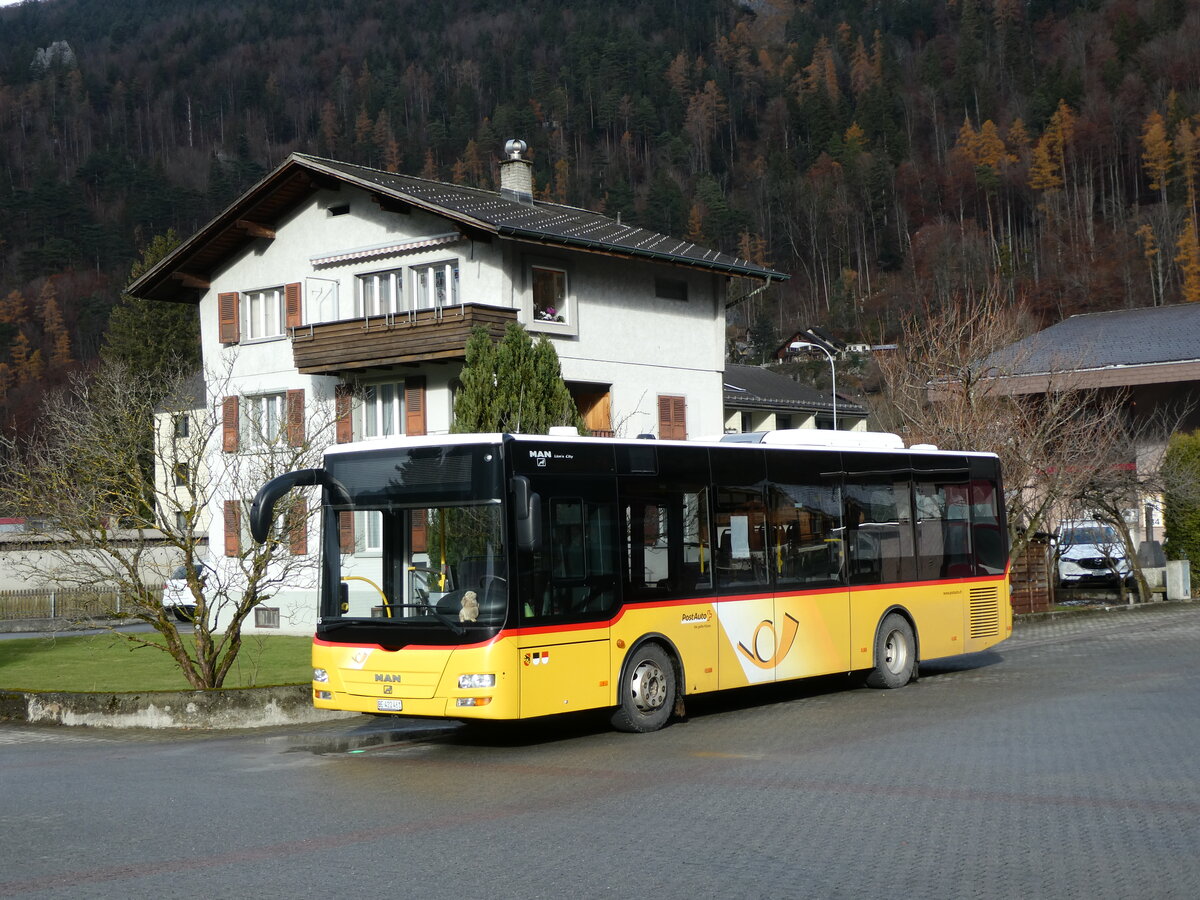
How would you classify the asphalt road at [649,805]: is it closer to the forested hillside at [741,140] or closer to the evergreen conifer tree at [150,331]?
the evergreen conifer tree at [150,331]

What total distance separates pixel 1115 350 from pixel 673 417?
1378 cm

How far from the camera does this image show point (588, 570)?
13.4m

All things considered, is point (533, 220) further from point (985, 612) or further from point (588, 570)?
point (588, 570)

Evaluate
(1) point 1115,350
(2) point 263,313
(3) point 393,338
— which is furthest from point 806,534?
(1) point 1115,350

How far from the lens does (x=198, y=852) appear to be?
8523 mm

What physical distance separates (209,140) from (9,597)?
15158 centimetres

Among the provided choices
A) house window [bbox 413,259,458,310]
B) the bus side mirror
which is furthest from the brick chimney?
the bus side mirror

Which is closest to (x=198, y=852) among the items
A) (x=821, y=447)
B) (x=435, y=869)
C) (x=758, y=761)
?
(x=435, y=869)

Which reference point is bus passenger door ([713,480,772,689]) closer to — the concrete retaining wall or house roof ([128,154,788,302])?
the concrete retaining wall

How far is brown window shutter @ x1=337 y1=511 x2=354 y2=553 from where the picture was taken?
13.5 meters

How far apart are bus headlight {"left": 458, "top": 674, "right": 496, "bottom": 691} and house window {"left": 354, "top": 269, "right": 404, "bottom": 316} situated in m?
22.4

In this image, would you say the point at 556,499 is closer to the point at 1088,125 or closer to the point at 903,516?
the point at 903,516

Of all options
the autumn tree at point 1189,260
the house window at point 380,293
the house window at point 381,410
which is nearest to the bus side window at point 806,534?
the house window at point 381,410

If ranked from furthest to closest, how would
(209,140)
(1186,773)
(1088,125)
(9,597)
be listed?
(209,140) < (1088,125) < (9,597) < (1186,773)
